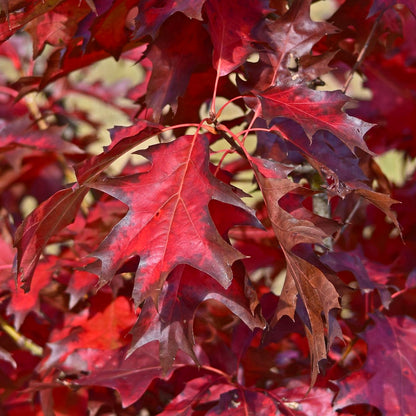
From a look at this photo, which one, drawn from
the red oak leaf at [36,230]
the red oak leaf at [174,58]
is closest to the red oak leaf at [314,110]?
the red oak leaf at [174,58]

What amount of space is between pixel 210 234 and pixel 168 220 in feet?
0.18

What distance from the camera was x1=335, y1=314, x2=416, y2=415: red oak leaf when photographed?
857 millimetres

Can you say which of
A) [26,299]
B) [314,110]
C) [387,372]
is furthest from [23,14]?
[387,372]

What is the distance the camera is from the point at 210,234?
69 centimetres

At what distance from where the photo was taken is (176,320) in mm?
748

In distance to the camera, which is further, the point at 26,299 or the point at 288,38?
the point at 26,299

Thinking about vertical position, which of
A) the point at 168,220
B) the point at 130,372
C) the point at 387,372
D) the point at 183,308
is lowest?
the point at 387,372

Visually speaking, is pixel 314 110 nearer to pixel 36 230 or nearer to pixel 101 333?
pixel 36 230

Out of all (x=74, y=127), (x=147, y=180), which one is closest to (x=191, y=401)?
(x=147, y=180)

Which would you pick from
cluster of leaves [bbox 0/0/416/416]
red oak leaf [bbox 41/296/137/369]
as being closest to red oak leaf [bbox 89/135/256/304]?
cluster of leaves [bbox 0/0/416/416]

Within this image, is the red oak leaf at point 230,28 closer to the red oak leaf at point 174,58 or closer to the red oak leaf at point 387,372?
the red oak leaf at point 174,58

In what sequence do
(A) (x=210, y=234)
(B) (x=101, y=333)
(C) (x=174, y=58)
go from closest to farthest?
(A) (x=210, y=234), (C) (x=174, y=58), (B) (x=101, y=333)

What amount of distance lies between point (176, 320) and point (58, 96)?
1054 millimetres

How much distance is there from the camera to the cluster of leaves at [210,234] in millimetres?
707
